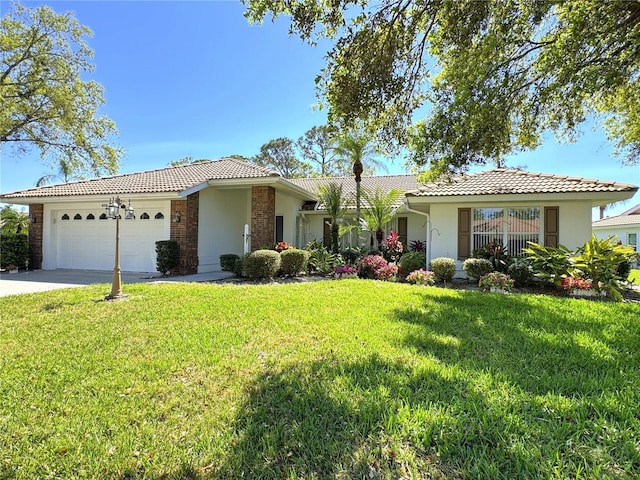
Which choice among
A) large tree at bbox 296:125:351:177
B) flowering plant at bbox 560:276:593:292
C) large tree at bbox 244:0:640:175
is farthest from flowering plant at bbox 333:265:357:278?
large tree at bbox 296:125:351:177

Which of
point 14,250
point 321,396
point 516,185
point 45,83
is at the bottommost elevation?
point 321,396

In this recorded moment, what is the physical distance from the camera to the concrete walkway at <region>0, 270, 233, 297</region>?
972 centimetres

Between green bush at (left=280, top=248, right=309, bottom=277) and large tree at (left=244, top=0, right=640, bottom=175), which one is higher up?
large tree at (left=244, top=0, right=640, bottom=175)

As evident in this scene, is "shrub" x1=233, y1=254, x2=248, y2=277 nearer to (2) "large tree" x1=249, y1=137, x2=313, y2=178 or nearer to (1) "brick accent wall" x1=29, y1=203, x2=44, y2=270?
(1) "brick accent wall" x1=29, y1=203, x2=44, y2=270

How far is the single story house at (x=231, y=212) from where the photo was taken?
37.0 feet

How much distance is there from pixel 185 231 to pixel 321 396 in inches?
440

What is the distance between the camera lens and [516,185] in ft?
38.2

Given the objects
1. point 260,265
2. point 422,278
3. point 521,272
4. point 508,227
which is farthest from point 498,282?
point 260,265

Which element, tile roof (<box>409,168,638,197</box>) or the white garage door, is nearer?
tile roof (<box>409,168,638,197</box>)

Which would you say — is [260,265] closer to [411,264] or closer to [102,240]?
[411,264]

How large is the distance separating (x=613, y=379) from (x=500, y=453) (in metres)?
2.01

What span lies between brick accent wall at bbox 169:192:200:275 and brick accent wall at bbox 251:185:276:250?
7.91 ft

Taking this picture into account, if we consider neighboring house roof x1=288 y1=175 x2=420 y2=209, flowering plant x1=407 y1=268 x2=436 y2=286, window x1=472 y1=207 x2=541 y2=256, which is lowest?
flowering plant x1=407 y1=268 x2=436 y2=286

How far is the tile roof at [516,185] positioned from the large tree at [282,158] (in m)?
27.5
